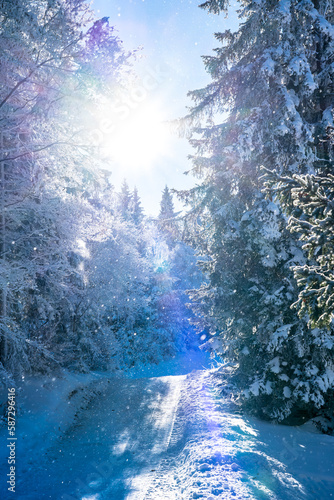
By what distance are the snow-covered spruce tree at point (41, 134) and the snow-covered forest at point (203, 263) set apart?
45 millimetres

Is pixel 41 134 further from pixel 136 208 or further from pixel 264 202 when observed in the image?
pixel 136 208

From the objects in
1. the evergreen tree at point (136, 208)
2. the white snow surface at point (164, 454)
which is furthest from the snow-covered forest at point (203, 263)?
the evergreen tree at point (136, 208)

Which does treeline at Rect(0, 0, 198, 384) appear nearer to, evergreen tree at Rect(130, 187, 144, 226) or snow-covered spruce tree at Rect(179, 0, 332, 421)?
snow-covered spruce tree at Rect(179, 0, 332, 421)

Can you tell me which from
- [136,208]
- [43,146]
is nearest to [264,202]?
[43,146]

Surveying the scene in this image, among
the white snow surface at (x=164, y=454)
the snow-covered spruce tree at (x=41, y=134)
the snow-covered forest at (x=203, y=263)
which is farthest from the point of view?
the snow-covered spruce tree at (x=41, y=134)

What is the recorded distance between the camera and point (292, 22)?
8.37 metres

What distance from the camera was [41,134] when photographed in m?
7.62

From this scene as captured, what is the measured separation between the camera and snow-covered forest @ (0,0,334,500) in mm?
5789

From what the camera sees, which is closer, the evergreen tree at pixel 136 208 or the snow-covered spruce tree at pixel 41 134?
the snow-covered spruce tree at pixel 41 134

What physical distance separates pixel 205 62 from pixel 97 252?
36.3 feet

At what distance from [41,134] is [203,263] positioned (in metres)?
6.51

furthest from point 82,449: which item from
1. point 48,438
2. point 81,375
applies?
Answer: point 81,375

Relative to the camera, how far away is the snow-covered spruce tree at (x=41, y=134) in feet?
23.5

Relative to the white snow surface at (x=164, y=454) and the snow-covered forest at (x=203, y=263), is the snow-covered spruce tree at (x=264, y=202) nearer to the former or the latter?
the snow-covered forest at (x=203, y=263)
